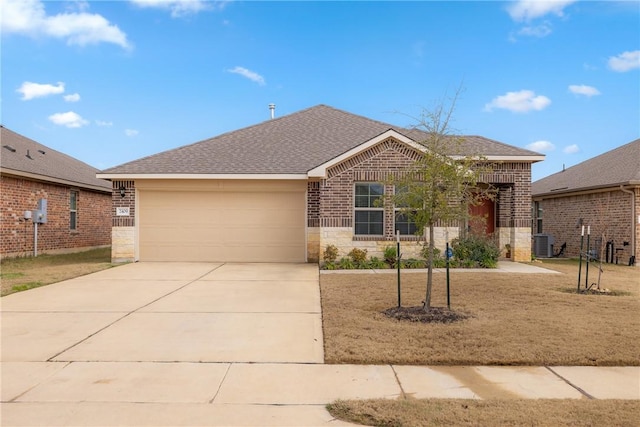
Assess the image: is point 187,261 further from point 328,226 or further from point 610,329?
point 610,329

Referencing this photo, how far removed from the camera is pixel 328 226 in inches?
570

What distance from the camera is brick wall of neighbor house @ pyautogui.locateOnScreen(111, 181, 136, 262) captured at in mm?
15977

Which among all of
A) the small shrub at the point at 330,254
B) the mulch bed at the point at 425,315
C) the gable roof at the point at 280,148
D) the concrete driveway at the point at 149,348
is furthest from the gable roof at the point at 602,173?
the concrete driveway at the point at 149,348

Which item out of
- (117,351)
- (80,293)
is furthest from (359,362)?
(80,293)

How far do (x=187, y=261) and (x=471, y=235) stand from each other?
965 cm

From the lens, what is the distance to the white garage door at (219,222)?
1606cm

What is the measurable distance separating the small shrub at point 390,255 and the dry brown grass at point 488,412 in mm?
9803

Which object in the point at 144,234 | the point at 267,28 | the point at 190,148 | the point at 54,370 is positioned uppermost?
the point at 267,28

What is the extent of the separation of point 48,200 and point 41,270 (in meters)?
6.08

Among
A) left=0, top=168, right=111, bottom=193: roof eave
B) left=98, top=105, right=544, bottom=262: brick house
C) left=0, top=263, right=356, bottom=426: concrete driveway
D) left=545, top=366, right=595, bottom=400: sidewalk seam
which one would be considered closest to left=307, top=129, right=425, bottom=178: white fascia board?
left=98, top=105, right=544, bottom=262: brick house

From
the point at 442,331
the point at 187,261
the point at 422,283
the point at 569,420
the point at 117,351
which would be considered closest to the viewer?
the point at 569,420

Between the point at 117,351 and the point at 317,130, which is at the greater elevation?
the point at 317,130

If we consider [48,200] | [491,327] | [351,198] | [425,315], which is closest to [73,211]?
[48,200]

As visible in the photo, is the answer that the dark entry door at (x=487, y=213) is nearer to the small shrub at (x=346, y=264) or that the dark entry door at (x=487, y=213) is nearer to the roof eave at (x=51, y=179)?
the small shrub at (x=346, y=264)
